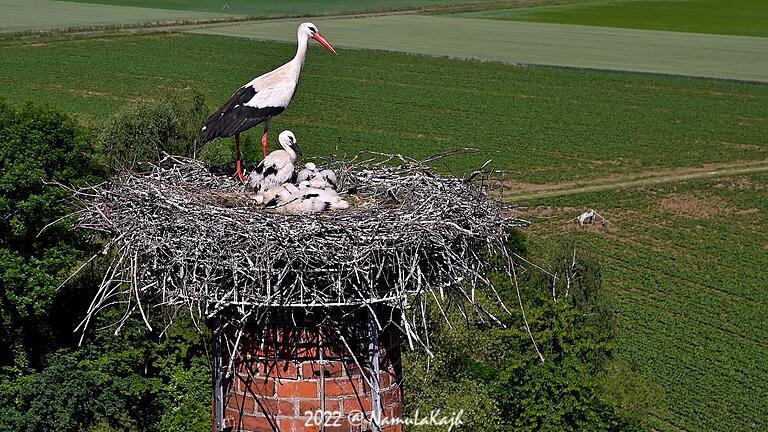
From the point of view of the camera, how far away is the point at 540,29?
285 ft

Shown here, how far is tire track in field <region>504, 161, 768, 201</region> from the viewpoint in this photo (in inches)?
1666

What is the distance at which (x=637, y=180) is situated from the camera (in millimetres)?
45031

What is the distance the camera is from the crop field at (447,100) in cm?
5016

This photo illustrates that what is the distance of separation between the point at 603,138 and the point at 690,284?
66.8 feet

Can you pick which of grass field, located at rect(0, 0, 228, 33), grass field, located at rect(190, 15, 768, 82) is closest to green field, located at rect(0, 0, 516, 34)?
grass field, located at rect(0, 0, 228, 33)

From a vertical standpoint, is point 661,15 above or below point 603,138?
below

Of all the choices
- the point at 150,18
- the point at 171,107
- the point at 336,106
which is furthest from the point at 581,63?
the point at 171,107

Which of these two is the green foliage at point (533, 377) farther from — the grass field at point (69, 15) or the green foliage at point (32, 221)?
the grass field at point (69, 15)

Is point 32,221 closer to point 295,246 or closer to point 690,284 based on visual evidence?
point 690,284

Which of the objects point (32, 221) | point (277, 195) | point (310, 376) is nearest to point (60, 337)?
point (32, 221)

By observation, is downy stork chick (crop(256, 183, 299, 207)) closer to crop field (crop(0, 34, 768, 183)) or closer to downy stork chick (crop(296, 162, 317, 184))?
downy stork chick (crop(296, 162, 317, 184))

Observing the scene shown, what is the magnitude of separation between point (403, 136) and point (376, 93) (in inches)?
416

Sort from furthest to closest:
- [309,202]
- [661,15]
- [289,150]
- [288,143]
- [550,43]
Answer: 1. [661,15]
2. [550,43]
3. [288,143]
4. [289,150]
5. [309,202]

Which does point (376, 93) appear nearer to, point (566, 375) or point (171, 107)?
point (171, 107)
